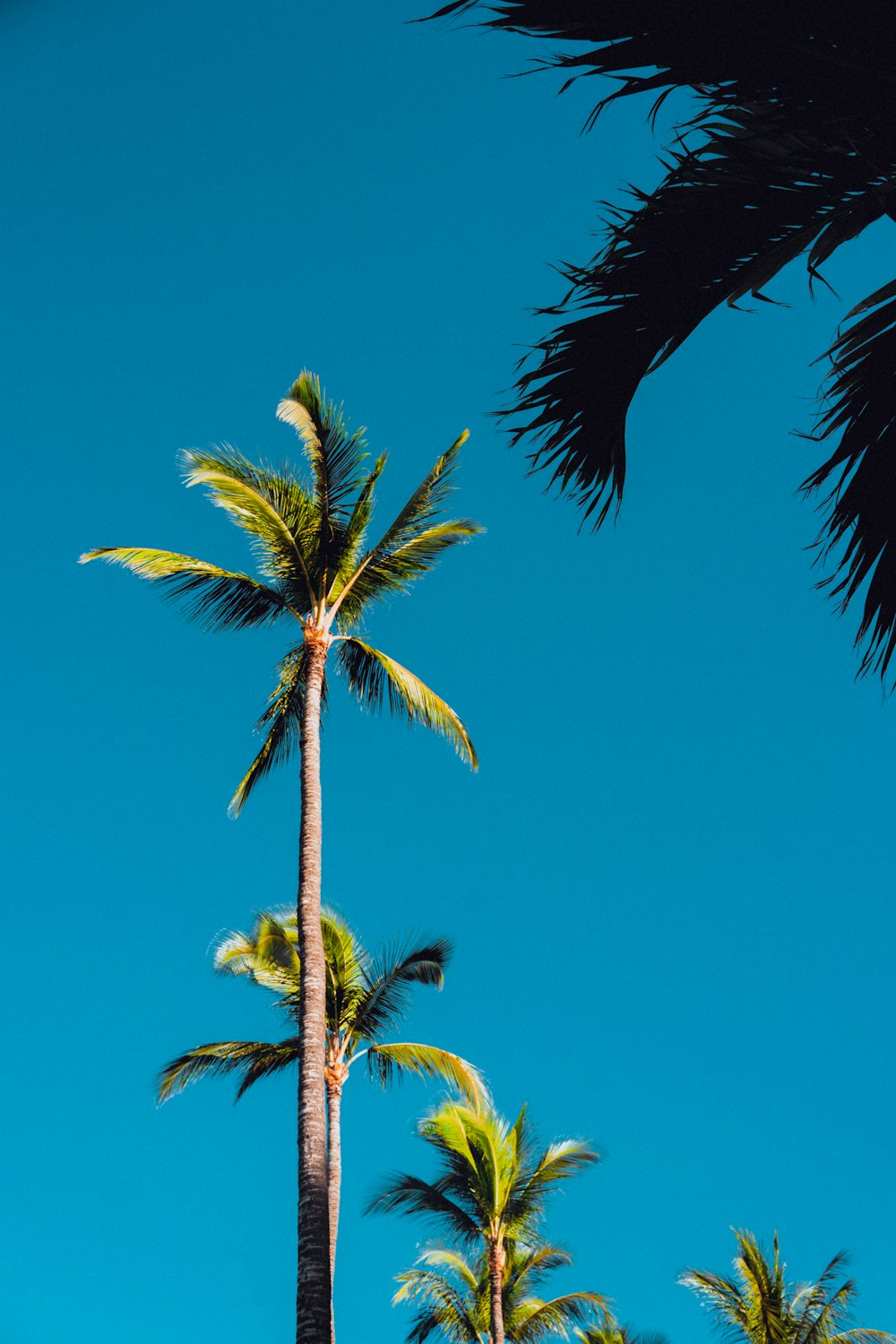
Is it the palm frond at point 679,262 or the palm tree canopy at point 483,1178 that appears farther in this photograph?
the palm tree canopy at point 483,1178

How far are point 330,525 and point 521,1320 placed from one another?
1784cm

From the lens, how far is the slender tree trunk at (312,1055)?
8.60 metres

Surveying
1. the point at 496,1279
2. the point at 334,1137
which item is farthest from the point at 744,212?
the point at 496,1279

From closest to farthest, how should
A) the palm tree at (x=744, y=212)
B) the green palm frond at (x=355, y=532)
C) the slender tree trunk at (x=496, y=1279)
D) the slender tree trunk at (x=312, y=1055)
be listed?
1. the palm tree at (x=744, y=212)
2. the slender tree trunk at (x=312, y=1055)
3. the green palm frond at (x=355, y=532)
4. the slender tree trunk at (x=496, y=1279)

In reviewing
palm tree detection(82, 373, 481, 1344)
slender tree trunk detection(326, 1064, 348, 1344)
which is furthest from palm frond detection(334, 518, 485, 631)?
slender tree trunk detection(326, 1064, 348, 1344)

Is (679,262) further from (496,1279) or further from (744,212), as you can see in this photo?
(496,1279)

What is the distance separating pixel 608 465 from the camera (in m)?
3.60

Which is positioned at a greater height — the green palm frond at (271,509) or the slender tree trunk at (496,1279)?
the green palm frond at (271,509)

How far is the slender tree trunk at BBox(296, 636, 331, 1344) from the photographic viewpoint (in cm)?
860

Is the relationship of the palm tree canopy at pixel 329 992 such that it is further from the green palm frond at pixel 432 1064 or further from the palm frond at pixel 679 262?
the palm frond at pixel 679 262

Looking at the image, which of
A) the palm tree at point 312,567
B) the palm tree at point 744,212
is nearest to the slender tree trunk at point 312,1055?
the palm tree at point 312,567

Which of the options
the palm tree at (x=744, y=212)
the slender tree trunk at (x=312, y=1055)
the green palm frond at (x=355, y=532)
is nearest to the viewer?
the palm tree at (x=744, y=212)

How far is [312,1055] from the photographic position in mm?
9992

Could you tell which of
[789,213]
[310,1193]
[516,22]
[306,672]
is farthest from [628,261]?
[306,672]
